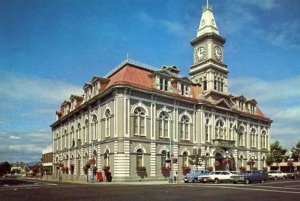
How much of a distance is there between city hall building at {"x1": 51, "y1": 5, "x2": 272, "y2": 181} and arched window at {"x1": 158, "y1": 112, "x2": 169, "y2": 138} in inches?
5.9

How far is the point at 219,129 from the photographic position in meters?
64.2

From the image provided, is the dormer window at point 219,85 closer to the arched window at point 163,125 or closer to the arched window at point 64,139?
the arched window at point 163,125

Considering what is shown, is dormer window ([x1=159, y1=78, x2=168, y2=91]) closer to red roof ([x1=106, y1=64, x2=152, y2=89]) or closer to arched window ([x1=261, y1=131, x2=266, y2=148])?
red roof ([x1=106, y1=64, x2=152, y2=89])

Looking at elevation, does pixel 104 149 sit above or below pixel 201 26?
below

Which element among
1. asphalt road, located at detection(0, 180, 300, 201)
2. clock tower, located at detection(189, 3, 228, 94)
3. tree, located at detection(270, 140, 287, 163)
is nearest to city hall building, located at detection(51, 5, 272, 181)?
clock tower, located at detection(189, 3, 228, 94)

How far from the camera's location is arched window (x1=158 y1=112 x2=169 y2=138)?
176 ft

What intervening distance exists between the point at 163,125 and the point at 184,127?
496cm

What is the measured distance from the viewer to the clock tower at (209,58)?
67.0 meters

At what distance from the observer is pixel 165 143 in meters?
A: 53.8

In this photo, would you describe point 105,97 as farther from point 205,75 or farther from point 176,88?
point 205,75

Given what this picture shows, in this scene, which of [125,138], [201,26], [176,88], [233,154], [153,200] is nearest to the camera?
[153,200]

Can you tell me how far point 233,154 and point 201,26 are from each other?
84.4 ft

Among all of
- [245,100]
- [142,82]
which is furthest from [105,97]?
[245,100]

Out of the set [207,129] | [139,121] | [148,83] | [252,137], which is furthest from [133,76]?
[252,137]
